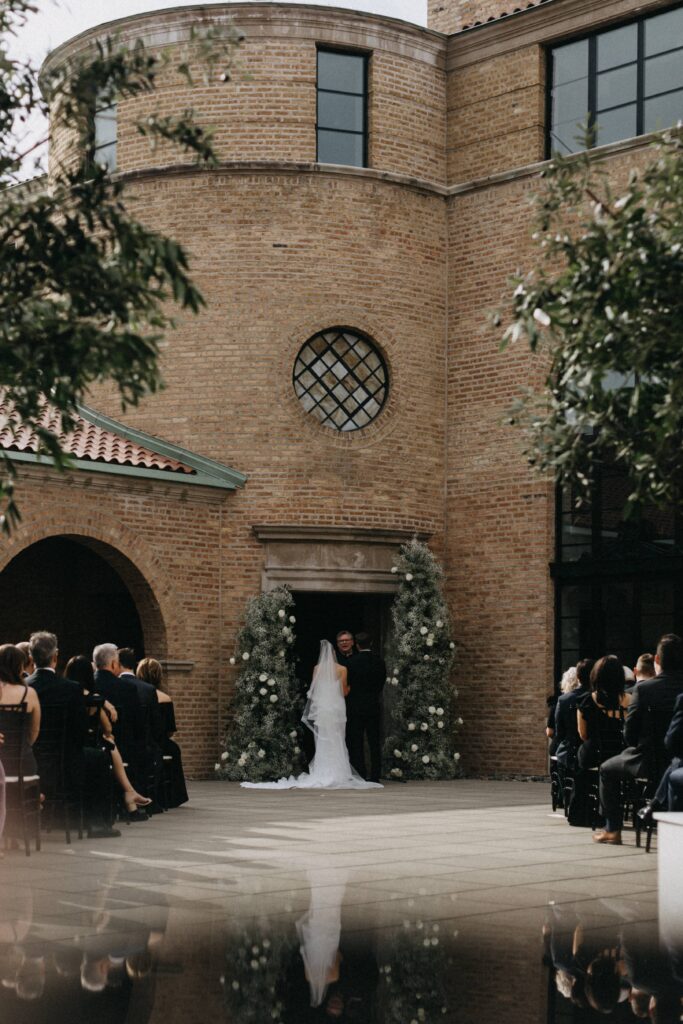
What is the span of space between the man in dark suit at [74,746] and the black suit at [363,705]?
6.35 meters

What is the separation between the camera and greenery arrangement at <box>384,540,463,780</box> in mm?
18891

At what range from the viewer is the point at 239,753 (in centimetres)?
1836

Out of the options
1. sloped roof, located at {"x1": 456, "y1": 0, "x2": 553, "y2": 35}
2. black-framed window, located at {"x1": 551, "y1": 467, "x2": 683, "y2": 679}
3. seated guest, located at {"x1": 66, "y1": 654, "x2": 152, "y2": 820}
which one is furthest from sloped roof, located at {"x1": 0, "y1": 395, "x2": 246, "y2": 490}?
sloped roof, located at {"x1": 456, "y1": 0, "x2": 553, "y2": 35}

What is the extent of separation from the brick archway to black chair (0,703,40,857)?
6.81 metres

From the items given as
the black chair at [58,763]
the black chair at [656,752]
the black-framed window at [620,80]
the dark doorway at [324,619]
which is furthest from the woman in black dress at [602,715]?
the black-framed window at [620,80]

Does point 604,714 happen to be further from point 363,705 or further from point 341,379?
point 341,379

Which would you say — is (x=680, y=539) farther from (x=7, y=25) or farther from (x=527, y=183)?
(x=7, y=25)

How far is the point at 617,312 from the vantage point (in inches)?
290

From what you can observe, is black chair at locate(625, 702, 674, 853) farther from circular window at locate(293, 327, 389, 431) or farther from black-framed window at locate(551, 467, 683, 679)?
circular window at locate(293, 327, 389, 431)

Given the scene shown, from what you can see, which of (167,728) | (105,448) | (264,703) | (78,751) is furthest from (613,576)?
(78,751)

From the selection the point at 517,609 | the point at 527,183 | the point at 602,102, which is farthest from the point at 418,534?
the point at 602,102

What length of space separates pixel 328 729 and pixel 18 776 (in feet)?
25.9

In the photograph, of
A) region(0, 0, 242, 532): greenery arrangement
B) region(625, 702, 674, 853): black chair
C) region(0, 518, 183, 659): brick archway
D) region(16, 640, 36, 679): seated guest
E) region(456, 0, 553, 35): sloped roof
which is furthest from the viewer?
region(456, 0, 553, 35): sloped roof

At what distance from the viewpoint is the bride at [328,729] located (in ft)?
59.1
